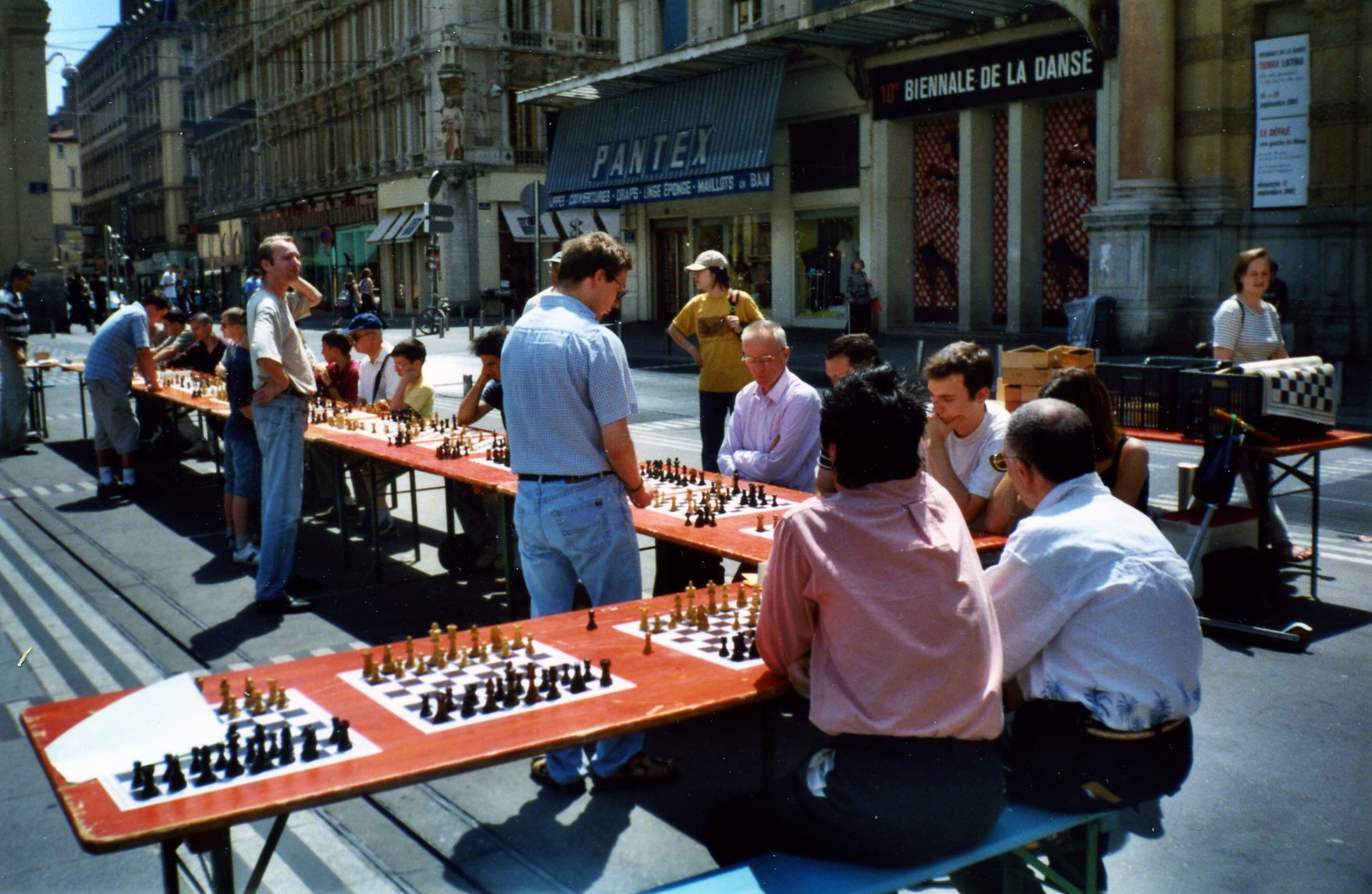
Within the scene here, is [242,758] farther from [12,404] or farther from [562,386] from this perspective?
[12,404]

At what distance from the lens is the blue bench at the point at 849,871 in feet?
9.34

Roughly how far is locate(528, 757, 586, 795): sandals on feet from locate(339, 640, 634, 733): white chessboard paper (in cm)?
124

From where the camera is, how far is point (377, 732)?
119 inches

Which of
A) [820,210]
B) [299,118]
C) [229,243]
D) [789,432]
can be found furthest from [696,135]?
[229,243]

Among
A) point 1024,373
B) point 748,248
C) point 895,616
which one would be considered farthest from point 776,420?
point 748,248

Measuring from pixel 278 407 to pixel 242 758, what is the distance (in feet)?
15.7

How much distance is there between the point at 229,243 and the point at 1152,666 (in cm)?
7571

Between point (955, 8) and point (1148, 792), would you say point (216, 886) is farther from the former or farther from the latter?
point (955, 8)

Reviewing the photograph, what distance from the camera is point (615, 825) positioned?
4469 millimetres

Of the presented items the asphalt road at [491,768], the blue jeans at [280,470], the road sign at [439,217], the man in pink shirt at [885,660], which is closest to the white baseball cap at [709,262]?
the asphalt road at [491,768]

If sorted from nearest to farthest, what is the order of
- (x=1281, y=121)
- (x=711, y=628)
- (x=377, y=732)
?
(x=377, y=732) < (x=711, y=628) < (x=1281, y=121)

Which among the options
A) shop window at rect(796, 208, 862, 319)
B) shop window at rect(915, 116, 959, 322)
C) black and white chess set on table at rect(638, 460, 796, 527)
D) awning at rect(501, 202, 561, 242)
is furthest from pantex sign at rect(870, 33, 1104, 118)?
black and white chess set on table at rect(638, 460, 796, 527)

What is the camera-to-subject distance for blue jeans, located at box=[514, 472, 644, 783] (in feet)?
14.9

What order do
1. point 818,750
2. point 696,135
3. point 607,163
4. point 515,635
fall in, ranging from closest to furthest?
point 818,750, point 515,635, point 696,135, point 607,163
